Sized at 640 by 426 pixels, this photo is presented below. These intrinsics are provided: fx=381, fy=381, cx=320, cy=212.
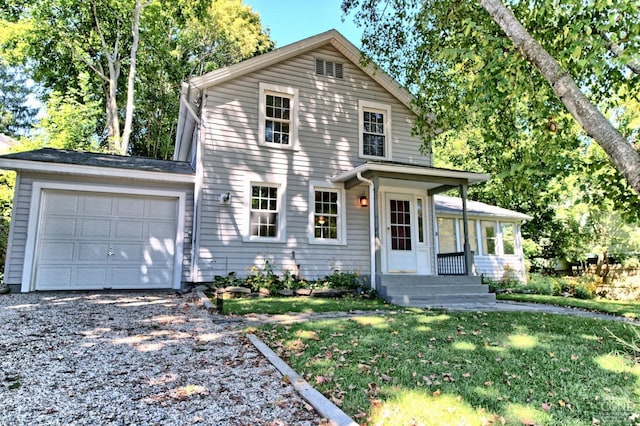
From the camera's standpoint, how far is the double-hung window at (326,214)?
984cm

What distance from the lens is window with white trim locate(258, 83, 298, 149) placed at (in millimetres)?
9805

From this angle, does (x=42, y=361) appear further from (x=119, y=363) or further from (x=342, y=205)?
(x=342, y=205)

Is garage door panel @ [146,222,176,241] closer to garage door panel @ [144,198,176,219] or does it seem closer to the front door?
garage door panel @ [144,198,176,219]

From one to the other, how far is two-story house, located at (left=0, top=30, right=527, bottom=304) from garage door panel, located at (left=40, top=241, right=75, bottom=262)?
0.13 feet

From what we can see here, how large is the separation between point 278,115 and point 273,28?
58.0ft

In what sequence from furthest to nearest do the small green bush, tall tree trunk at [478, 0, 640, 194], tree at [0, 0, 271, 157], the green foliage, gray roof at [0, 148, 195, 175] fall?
tree at [0, 0, 271, 157], the small green bush, gray roof at [0, 148, 195, 175], the green foliage, tall tree trunk at [478, 0, 640, 194]

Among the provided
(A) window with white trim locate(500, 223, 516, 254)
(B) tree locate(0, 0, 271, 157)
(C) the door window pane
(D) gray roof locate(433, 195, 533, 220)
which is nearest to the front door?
(D) gray roof locate(433, 195, 533, 220)

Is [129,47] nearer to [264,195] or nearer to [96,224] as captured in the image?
[96,224]

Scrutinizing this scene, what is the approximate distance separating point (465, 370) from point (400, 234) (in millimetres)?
6972

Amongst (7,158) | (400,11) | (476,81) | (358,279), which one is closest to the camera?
(476,81)

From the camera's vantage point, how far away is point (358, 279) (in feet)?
30.9

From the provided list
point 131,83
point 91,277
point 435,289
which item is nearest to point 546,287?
point 435,289

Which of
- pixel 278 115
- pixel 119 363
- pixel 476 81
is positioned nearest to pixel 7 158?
pixel 278 115

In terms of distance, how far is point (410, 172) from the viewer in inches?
358
